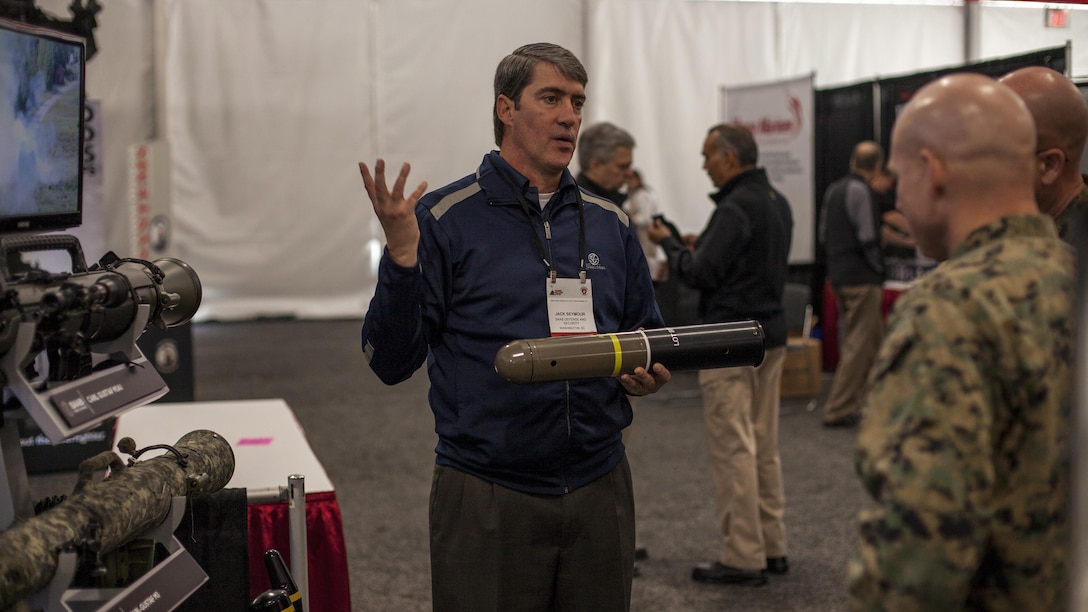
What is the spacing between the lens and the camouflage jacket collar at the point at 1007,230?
3.68ft

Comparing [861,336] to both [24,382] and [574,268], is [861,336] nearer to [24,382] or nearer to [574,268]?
[574,268]

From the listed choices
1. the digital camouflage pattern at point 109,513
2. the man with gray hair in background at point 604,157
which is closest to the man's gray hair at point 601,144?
the man with gray hair in background at point 604,157

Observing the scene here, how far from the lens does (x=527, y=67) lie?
77.2 inches

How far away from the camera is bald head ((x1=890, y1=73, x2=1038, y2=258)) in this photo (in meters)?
1.11

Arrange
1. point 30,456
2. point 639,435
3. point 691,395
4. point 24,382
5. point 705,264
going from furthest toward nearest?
1. point 691,395
2. point 639,435
3. point 30,456
4. point 705,264
5. point 24,382

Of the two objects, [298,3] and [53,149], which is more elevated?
[298,3]

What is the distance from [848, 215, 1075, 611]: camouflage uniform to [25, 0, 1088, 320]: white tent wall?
8.93 meters

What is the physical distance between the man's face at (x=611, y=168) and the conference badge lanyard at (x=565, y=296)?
1.78 m

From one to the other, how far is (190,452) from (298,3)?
890cm

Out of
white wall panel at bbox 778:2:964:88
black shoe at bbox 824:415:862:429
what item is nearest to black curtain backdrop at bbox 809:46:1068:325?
black shoe at bbox 824:415:862:429

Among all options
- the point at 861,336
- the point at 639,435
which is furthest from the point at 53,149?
the point at 861,336

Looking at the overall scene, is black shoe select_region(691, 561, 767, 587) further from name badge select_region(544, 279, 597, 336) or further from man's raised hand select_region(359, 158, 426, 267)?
man's raised hand select_region(359, 158, 426, 267)

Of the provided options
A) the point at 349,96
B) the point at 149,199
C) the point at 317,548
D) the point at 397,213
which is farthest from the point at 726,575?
the point at 349,96

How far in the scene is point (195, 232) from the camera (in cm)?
973
